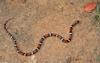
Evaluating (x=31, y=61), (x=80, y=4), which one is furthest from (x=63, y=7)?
(x=31, y=61)

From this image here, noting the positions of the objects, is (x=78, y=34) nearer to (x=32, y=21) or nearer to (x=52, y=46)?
(x=52, y=46)

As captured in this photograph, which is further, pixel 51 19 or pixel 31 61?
pixel 51 19

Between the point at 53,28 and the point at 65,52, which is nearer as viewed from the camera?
the point at 65,52

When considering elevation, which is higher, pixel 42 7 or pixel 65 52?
pixel 42 7

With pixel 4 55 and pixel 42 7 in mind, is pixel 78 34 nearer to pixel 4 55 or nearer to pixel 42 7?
pixel 42 7

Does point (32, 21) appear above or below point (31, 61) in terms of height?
above

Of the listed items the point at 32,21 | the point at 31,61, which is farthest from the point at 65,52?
the point at 32,21
